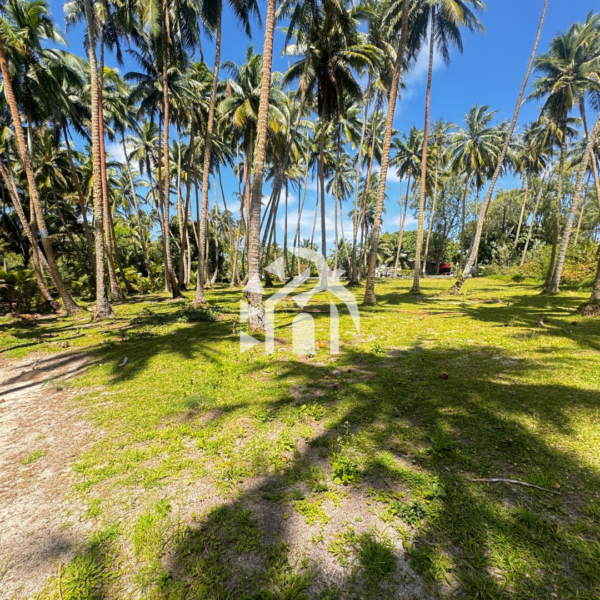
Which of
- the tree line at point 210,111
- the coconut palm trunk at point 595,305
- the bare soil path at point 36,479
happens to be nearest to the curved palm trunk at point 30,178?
the tree line at point 210,111

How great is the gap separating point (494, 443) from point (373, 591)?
1982 mm

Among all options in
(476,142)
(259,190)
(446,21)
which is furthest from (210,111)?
(476,142)

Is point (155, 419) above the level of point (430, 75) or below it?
below

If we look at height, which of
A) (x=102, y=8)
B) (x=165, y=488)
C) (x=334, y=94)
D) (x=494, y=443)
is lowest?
(x=165, y=488)

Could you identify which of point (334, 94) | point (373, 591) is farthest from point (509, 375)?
point (334, 94)

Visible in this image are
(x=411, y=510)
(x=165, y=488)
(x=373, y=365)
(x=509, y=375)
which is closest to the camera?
(x=411, y=510)

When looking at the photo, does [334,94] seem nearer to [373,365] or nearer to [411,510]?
[373,365]

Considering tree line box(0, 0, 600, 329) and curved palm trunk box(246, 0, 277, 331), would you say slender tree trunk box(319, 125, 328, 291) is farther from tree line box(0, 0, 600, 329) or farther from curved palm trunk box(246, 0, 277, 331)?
curved palm trunk box(246, 0, 277, 331)

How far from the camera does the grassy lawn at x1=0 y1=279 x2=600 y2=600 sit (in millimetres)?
1741

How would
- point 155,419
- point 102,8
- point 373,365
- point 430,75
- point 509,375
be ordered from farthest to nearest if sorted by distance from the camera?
point 430,75, point 102,8, point 373,365, point 509,375, point 155,419

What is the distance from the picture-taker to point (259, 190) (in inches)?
316

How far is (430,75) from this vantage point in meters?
14.9

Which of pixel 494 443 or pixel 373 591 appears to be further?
pixel 494 443

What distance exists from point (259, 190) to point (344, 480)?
7.44m
